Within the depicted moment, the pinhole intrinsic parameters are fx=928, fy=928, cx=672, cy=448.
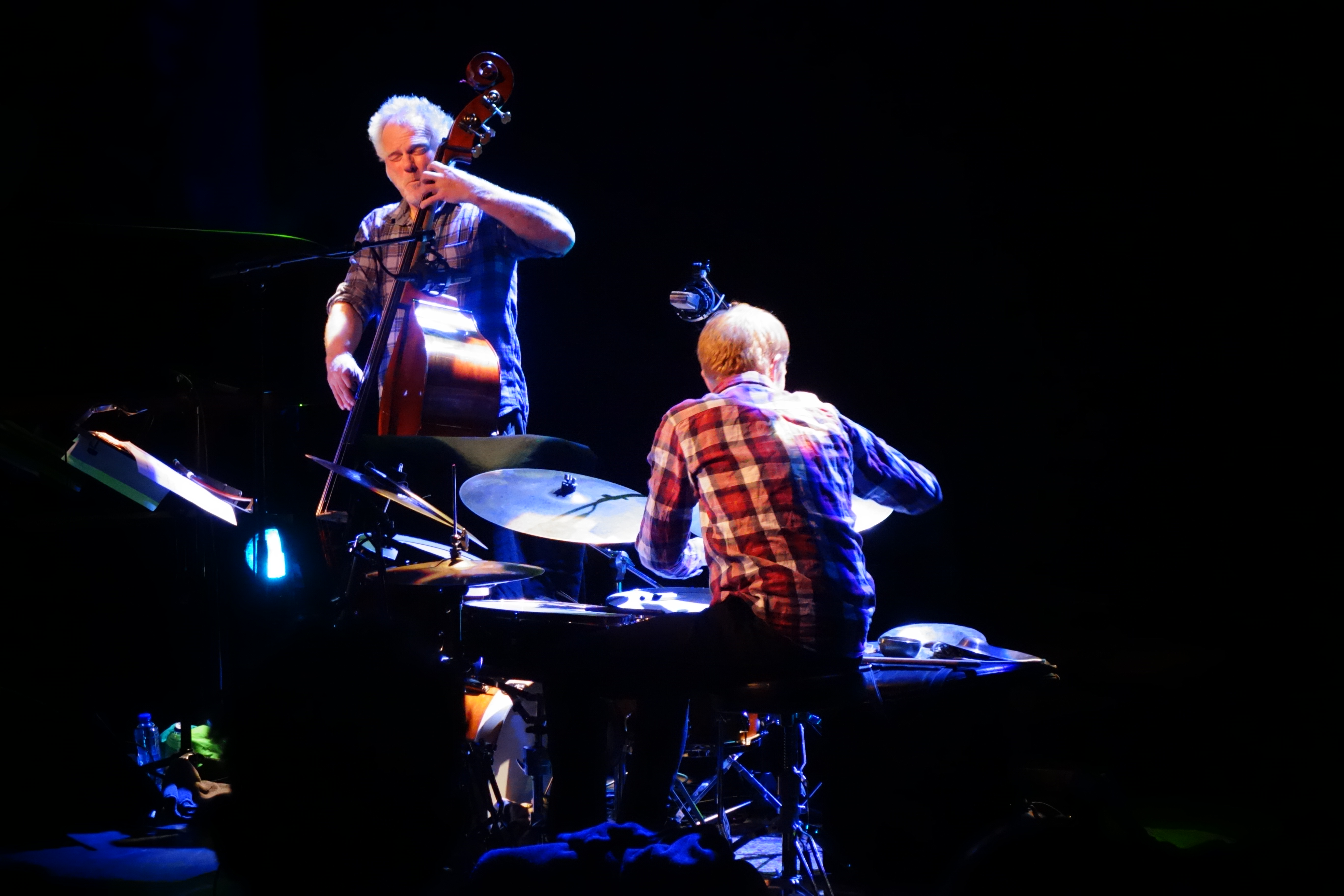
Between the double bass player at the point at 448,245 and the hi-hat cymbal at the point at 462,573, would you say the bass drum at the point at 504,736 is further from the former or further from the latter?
the double bass player at the point at 448,245

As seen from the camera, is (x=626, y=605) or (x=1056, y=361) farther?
(x=1056, y=361)

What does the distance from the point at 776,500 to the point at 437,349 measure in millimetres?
1396

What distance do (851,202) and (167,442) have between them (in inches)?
118

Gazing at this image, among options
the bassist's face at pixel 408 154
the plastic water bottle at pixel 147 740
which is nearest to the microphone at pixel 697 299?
the bassist's face at pixel 408 154

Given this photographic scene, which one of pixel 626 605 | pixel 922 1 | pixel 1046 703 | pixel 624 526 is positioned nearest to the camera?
pixel 626 605

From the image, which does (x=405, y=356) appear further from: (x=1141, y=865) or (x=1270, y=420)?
(x=1270, y=420)

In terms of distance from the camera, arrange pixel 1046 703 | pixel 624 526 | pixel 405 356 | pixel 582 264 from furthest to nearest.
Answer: pixel 582 264, pixel 1046 703, pixel 405 356, pixel 624 526

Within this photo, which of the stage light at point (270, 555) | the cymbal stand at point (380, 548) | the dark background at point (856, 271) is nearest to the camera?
the cymbal stand at point (380, 548)

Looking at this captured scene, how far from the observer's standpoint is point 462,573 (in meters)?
2.30

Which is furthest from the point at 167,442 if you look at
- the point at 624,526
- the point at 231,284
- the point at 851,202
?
the point at 851,202

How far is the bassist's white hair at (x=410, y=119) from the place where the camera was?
3.51 m

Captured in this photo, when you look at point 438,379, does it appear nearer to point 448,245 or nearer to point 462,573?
point 448,245

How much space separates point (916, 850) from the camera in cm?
266

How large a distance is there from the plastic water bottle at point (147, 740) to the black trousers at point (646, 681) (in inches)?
91.0
